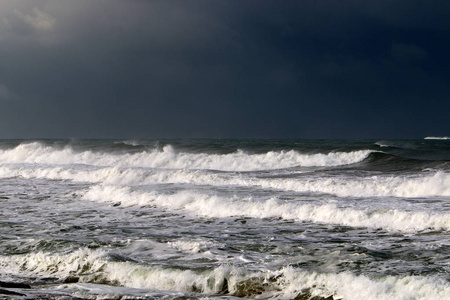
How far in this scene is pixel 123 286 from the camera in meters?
7.26

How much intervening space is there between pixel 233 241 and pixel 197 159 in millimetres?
26923

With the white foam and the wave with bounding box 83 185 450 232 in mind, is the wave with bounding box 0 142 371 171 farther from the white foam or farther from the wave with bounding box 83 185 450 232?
the wave with bounding box 83 185 450 232

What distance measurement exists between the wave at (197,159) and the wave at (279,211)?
1683 centimetres

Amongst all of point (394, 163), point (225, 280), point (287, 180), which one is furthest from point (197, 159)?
point (225, 280)

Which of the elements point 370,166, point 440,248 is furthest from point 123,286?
point 370,166

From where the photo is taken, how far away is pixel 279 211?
1326 centimetres

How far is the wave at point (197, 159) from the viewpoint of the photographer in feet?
109

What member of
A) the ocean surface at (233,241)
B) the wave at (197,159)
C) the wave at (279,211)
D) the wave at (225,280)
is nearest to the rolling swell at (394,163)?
the wave at (197,159)

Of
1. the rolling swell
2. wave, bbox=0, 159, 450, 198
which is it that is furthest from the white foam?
the rolling swell

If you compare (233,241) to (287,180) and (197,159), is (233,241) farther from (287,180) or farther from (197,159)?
(197,159)

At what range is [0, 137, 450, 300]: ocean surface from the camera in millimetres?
6844

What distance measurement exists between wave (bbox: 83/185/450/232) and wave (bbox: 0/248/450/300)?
15.1 ft

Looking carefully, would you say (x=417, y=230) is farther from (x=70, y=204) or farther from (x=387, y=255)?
→ (x=70, y=204)

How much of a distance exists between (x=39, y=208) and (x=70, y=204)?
4.12 ft
